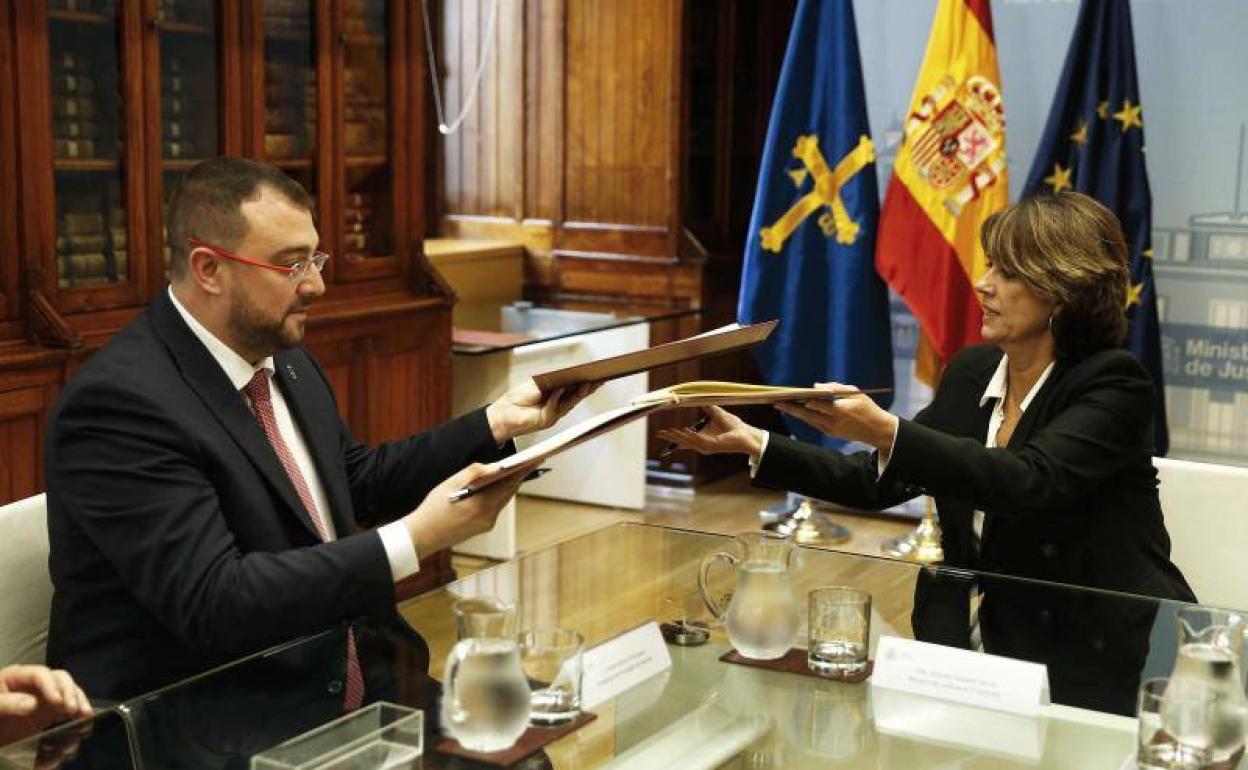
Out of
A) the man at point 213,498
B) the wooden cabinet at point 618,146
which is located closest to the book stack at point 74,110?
the man at point 213,498

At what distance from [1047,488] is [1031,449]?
72mm

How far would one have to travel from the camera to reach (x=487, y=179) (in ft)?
21.2

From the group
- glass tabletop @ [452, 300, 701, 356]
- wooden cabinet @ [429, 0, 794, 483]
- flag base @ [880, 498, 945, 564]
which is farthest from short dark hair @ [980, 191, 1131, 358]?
wooden cabinet @ [429, 0, 794, 483]

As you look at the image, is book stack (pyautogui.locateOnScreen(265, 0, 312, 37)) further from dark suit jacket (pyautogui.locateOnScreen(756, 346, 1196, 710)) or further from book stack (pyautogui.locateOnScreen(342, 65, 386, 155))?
dark suit jacket (pyautogui.locateOnScreen(756, 346, 1196, 710))

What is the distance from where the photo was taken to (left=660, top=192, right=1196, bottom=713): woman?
2426 millimetres

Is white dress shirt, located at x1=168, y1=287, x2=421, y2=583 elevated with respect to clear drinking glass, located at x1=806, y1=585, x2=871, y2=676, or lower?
elevated

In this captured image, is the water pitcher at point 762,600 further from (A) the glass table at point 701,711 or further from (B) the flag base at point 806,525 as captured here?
(B) the flag base at point 806,525

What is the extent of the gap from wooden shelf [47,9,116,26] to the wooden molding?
64 cm

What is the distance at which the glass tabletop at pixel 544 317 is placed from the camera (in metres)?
5.77

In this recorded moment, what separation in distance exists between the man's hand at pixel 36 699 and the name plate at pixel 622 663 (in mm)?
593

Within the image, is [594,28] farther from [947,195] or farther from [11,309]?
[11,309]

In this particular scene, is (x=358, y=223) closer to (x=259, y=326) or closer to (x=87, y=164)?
(x=87, y=164)

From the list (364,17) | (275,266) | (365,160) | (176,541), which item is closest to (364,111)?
(365,160)

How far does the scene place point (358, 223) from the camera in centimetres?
477
